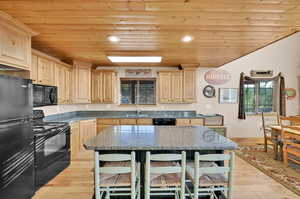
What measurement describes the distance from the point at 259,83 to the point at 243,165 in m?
3.34

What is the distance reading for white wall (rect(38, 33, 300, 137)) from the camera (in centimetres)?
562

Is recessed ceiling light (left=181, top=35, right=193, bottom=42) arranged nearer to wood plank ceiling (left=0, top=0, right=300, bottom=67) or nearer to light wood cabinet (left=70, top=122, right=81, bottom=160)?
wood plank ceiling (left=0, top=0, right=300, bottom=67)

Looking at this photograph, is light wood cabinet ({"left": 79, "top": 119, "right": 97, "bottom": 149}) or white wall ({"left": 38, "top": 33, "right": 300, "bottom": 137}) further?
white wall ({"left": 38, "top": 33, "right": 300, "bottom": 137})

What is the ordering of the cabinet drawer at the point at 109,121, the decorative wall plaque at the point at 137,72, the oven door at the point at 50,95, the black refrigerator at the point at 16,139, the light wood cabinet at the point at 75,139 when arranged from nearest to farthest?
the black refrigerator at the point at 16,139, the oven door at the point at 50,95, the light wood cabinet at the point at 75,139, the cabinet drawer at the point at 109,121, the decorative wall plaque at the point at 137,72

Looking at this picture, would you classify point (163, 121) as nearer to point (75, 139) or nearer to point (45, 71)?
point (75, 139)

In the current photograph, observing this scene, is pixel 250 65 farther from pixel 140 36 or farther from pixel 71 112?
pixel 71 112

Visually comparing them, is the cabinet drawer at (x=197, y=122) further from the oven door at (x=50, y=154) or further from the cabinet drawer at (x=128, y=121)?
the oven door at (x=50, y=154)

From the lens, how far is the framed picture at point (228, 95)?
5633mm

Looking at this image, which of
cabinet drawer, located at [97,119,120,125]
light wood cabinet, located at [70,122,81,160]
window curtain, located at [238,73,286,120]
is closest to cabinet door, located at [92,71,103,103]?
cabinet drawer, located at [97,119,120,125]

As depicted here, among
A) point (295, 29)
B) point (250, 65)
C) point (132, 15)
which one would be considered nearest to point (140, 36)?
point (132, 15)

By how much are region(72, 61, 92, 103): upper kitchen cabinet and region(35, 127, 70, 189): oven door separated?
1335 mm

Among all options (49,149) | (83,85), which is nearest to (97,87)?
(83,85)

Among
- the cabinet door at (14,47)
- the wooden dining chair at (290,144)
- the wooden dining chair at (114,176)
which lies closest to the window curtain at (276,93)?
the wooden dining chair at (290,144)

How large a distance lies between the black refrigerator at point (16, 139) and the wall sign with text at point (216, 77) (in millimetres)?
4719
